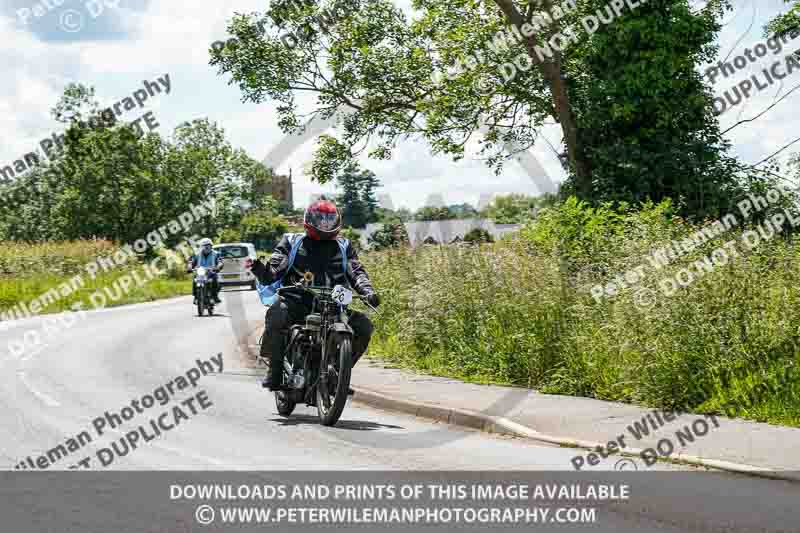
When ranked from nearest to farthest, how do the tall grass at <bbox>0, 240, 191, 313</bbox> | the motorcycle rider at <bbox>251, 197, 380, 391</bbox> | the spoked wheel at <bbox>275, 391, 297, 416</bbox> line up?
1. the motorcycle rider at <bbox>251, 197, 380, 391</bbox>
2. the spoked wheel at <bbox>275, 391, 297, 416</bbox>
3. the tall grass at <bbox>0, 240, 191, 313</bbox>

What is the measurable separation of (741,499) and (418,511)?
2103mm

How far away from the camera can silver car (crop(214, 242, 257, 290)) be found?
131ft

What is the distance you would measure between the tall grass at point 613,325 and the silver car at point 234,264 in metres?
23.4

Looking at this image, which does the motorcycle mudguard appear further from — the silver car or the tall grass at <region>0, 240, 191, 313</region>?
the silver car

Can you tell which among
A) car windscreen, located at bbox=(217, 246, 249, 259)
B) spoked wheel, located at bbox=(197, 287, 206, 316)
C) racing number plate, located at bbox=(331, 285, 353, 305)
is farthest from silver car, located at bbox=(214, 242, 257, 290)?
racing number plate, located at bbox=(331, 285, 353, 305)

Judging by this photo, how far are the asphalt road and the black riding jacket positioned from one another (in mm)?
1426

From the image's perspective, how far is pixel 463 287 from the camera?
14.6 metres

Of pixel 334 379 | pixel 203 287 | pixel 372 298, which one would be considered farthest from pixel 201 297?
pixel 334 379

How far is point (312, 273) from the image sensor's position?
10.3 m

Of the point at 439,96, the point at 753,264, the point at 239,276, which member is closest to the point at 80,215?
the point at 239,276

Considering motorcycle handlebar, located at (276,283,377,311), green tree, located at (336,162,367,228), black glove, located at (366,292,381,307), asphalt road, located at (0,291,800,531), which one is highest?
green tree, located at (336,162,367,228)

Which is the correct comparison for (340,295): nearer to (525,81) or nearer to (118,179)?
(525,81)

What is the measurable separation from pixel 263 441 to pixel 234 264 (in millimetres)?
31163

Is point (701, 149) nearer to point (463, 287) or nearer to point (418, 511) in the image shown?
point (463, 287)
